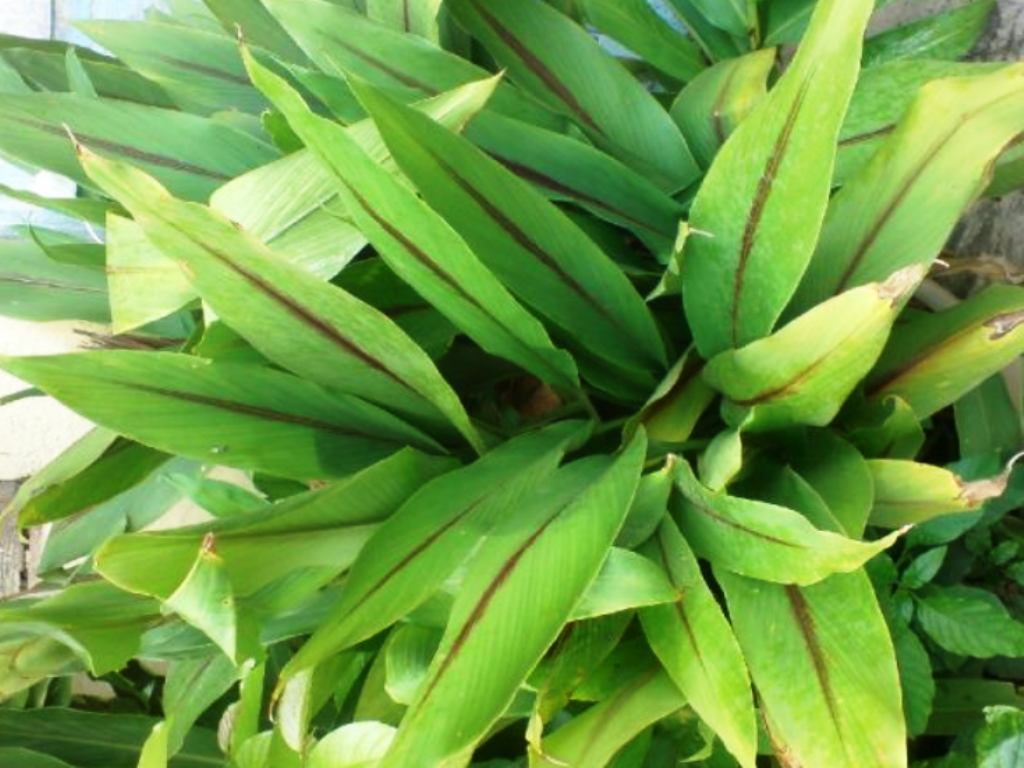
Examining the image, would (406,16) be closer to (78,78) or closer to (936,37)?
(78,78)

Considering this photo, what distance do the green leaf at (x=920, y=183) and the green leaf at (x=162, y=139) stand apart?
0.36 m

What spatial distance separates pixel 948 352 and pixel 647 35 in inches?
12.3

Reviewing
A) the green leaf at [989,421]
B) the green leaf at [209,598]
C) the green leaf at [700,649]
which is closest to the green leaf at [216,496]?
the green leaf at [209,598]

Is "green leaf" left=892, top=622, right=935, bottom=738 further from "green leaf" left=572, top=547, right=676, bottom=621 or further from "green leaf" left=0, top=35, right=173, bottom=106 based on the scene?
"green leaf" left=0, top=35, right=173, bottom=106

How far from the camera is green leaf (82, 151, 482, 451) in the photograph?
51 centimetres

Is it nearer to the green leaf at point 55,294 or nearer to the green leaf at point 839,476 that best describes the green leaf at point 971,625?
the green leaf at point 839,476

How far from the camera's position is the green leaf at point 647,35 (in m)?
0.77

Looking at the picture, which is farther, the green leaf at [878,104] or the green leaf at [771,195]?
the green leaf at [878,104]

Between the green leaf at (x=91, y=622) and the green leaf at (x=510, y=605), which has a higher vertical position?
the green leaf at (x=510, y=605)

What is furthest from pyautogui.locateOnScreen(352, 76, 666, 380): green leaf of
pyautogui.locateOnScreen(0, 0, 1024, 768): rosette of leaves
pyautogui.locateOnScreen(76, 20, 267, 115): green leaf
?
pyautogui.locateOnScreen(76, 20, 267, 115): green leaf

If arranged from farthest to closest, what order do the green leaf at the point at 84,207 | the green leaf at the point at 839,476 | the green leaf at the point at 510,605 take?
1. the green leaf at the point at 84,207
2. the green leaf at the point at 839,476
3. the green leaf at the point at 510,605

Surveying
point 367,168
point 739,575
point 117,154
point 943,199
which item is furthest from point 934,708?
point 117,154

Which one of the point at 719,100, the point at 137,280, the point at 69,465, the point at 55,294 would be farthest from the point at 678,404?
the point at 55,294

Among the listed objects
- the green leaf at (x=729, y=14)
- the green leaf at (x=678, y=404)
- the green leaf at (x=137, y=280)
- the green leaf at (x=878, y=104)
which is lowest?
the green leaf at (x=678, y=404)
